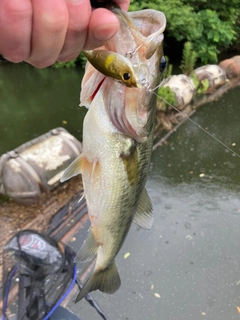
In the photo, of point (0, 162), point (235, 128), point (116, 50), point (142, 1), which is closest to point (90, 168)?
point (116, 50)

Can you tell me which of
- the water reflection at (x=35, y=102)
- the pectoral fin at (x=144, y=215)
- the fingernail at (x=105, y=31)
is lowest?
the water reflection at (x=35, y=102)

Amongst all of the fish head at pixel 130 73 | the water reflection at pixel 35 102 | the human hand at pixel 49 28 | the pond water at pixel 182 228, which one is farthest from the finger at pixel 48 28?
the water reflection at pixel 35 102

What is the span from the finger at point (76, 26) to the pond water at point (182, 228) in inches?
110

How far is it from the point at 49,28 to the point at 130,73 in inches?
13.2

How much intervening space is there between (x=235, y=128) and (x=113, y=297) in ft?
13.9

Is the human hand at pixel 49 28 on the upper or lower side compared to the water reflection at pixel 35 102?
upper

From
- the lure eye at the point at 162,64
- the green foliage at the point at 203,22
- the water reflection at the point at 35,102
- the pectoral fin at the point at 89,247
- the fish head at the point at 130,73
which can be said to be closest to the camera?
the fish head at the point at 130,73

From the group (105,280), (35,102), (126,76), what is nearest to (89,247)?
(105,280)

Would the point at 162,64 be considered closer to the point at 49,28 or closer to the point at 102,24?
the point at 102,24

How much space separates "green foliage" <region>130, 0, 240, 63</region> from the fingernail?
30.6 feet

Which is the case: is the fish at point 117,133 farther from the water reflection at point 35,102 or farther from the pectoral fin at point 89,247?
the water reflection at point 35,102

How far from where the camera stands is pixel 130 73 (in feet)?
4.05

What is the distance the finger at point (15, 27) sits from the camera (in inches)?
35.9

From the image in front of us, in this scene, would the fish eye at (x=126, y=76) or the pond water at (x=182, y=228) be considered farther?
the pond water at (x=182, y=228)
